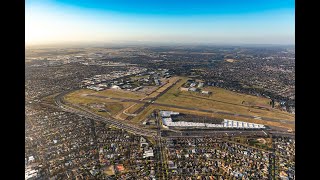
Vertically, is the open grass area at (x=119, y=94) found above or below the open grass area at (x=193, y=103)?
above

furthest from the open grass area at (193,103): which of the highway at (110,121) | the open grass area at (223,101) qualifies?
the highway at (110,121)

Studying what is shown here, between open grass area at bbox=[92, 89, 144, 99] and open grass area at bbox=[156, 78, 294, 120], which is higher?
open grass area at bbox=[92, 89, 144, 99]

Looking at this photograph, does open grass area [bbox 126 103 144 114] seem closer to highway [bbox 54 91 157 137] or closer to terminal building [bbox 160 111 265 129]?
highway [bbox 54 91 157 137]

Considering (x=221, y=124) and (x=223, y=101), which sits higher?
(x=223, y=101)

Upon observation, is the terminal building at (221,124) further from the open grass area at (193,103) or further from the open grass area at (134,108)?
the open grass area at (134,108)

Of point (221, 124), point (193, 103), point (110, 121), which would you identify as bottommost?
point (221, 124)

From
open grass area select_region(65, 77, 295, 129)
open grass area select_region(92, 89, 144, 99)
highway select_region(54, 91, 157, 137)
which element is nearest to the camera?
highway select_region(54, 91, 157, 137)

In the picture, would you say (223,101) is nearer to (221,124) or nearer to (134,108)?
(221,124)

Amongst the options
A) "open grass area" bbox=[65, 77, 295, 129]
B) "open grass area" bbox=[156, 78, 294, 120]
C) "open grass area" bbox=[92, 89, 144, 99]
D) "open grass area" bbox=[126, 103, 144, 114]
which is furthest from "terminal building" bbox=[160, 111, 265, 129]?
"open grass area" bbox=[92, 89, 144, 99]

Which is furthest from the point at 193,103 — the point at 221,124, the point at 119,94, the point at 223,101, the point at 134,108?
the point at 119,94
